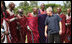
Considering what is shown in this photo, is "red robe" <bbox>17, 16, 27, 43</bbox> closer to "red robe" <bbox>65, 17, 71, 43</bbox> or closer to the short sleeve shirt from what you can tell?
the short sleeve shirt

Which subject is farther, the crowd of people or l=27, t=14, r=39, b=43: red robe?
l=27, t=14, r=39, b=43: red robe

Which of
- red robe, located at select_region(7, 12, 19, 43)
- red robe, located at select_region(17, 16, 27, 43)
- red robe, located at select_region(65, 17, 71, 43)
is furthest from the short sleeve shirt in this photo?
red robe, located at select_region(65, 17, 71, 43)

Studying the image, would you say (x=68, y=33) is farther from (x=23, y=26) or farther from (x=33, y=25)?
(x=23, y=26)

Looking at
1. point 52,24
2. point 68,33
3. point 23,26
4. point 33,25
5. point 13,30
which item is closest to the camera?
point 13,30

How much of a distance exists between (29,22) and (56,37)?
3.28ft

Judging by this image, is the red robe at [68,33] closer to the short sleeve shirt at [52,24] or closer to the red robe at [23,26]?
the short sleeve shirt at [52,24]

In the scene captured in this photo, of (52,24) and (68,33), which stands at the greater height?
(52,24)

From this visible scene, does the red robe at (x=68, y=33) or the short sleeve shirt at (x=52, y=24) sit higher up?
the short sleeve shirt at (x=52, y=24)

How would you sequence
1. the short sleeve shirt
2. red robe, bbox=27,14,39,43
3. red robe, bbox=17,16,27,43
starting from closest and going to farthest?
the short sleeve shirt → red robe, bbox=17,16,27,43 → red robe, bbox=27,14,39,43

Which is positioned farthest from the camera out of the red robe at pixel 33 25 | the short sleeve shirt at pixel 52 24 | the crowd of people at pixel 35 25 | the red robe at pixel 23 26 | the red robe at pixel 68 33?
the red robe at pixel 68 33

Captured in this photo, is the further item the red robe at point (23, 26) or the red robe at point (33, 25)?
the red robe at point (33, 25)

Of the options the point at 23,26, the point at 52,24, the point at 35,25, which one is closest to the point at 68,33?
the point at 35,25

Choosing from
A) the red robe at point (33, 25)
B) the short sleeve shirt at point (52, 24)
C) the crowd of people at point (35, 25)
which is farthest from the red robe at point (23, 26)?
the short sleeve shirt at point (52, 24)

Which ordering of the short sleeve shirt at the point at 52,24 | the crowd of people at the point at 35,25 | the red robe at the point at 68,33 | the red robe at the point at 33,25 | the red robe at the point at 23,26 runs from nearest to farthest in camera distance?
the crowd of people at the point at 35,25, the short sleeve shirt at the point at 52,24, the red robe at the point at 23,26, the red robe at the point at 33,25, the red robe at the point at 68,33
